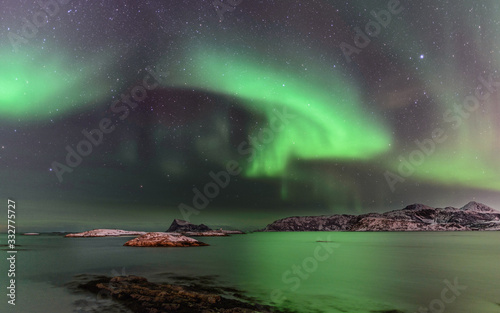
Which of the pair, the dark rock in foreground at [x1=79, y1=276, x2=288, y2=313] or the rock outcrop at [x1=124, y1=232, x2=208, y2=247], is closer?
the dark rock in foreground at [x1=79, y1=276, x2=288, y2=313]

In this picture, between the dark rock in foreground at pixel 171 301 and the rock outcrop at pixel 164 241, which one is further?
the rock outcrop at pixel 164 241

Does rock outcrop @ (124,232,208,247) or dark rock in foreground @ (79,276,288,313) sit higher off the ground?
dark rock in foreground @ (79,276,288,313)

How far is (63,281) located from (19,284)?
387 cm

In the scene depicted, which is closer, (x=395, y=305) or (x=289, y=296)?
(x=395, y=305)

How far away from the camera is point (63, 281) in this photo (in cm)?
2711

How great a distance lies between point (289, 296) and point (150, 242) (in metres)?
76.5

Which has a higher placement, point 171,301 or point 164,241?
point 171,301

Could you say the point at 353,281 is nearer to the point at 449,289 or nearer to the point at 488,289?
the point at 449,289

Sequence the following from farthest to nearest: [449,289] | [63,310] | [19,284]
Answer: [19,284]
[449,289]
[63,310]

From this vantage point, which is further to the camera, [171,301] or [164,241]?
[164,241]

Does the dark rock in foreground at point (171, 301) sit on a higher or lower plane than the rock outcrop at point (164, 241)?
higher

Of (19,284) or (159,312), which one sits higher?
(159,312)

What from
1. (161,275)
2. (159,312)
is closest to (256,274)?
(161,275)

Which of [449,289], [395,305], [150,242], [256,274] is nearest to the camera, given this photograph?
[395,305]
